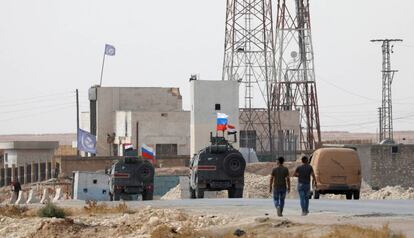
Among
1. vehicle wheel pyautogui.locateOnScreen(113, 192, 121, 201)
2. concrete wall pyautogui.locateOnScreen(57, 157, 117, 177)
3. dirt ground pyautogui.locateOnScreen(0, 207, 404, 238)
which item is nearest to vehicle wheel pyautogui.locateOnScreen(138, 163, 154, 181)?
vehicle wheel pyautogui.locateOnScreen(113, 192, 121, 201)

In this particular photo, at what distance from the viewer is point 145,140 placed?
A: 93.0m

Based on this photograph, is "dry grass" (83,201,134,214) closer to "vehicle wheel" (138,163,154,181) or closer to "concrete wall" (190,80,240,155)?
"vehicle wheel" (138,163,154,181)

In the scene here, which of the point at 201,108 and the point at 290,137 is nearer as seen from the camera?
the point at 201,108

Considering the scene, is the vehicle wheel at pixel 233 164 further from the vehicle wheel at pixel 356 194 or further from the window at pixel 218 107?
the window at pixel 218 107

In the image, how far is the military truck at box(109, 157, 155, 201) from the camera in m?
47.9

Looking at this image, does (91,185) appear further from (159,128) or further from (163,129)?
(163,129)

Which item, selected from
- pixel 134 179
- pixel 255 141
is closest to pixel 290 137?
pixel 255 141

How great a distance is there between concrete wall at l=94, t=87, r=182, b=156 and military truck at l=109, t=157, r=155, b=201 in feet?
146

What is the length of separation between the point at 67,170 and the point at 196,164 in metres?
41.3

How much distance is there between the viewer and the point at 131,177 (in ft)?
157

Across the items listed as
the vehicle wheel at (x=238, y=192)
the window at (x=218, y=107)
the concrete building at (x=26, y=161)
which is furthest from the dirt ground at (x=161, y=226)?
the concrete building at (x=26, y=161)

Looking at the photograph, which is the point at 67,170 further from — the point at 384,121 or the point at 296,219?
the point at 296,219

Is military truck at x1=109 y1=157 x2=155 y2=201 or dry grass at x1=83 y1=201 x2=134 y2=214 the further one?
military truck at x1=109 y1=157 x2=155 y2=201

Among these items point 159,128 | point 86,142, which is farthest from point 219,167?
point 159,128
